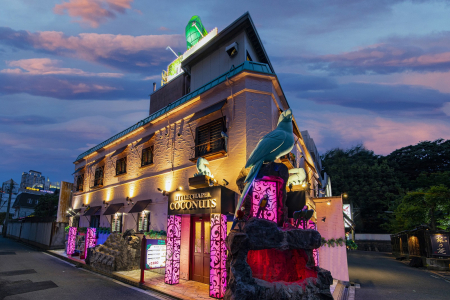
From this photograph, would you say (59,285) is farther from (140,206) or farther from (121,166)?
(121,166)

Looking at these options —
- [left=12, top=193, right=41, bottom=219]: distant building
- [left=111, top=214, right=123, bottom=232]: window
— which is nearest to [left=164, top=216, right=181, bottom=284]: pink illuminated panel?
[left=111, top=214, right=123, bottom=232]: window

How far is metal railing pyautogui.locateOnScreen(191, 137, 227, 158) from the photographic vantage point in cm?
1085

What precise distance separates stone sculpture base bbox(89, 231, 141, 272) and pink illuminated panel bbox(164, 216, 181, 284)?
3.60 meters

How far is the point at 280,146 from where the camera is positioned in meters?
7.83

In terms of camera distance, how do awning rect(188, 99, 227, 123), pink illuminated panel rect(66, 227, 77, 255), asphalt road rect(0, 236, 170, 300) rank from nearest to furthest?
asphalt road rect(0, 236, 170, 300) < awning rect(188, 99, 227, 123) < pink illuminated panel rect(66, 227, 77, 255)

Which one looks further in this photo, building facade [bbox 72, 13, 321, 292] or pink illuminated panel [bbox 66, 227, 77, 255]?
pink illuminated panel [bbox 66, 227, 77, 255]

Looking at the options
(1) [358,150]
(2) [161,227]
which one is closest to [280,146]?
(2) [161,227]

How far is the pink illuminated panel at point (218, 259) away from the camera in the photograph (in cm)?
826

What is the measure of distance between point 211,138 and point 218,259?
537 cm

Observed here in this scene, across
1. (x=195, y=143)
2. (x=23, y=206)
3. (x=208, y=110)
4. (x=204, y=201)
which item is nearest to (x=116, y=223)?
(x=195, y=143)

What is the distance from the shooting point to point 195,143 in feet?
40.7

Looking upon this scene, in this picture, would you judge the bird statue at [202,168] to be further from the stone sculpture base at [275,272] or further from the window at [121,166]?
the window at [121,166]

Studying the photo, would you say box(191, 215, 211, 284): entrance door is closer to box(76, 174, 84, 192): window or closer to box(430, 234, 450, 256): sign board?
box(76, 174, 84, 192): window

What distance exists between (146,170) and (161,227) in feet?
12.6
